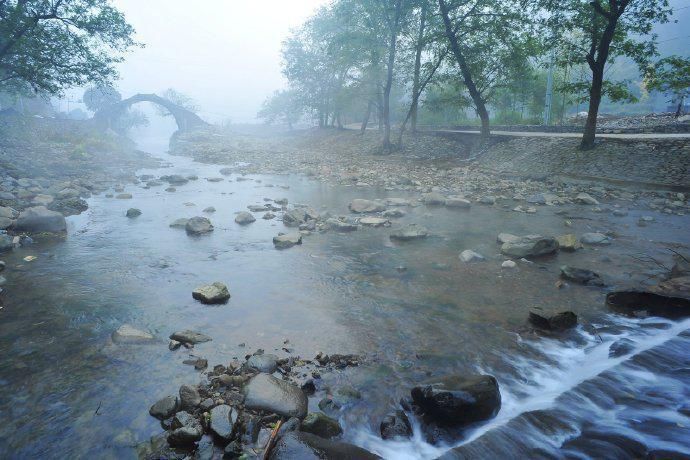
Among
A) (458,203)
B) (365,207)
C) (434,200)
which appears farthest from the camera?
(434,200)

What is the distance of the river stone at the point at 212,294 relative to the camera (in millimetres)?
5398

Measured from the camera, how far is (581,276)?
6047 millimetres

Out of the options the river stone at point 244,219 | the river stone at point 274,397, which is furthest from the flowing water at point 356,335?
the river stone at point 244,219

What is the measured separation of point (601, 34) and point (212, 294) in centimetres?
1848

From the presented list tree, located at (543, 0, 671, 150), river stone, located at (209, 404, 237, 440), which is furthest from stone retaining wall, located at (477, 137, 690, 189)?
river stone, located at (209, 404, 237, 440)

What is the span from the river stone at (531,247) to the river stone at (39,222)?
32.8 feet

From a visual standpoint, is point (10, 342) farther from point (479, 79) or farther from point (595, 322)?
point (479, 79)

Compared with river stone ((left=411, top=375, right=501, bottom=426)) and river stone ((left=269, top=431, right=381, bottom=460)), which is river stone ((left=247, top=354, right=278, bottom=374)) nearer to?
river stone ((left=269, top=431, right=381, bottom=460))

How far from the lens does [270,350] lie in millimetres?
4277

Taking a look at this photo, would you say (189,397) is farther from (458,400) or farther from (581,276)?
(581,276)

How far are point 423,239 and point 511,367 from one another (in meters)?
4.86

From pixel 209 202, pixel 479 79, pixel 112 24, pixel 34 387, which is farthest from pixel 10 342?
pixel 479 79

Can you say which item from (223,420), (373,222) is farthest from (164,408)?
(373,222)

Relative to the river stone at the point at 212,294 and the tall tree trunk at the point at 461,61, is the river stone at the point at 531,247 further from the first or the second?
the tall tree trunk at the point at 461,61
